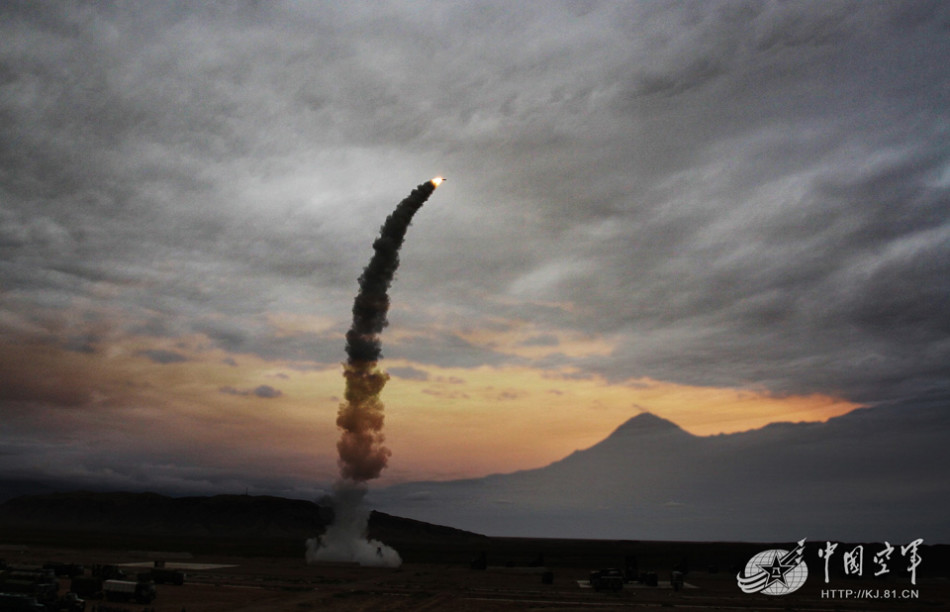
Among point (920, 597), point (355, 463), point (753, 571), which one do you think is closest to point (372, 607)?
point (355, 463)

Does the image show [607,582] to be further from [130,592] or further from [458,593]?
[130,592]

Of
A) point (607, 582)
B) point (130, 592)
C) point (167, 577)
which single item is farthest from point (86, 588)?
point (607, 582)

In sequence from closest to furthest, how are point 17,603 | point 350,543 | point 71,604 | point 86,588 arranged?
point 17,603 → point 71,604 → point 86,588 → point 350,543

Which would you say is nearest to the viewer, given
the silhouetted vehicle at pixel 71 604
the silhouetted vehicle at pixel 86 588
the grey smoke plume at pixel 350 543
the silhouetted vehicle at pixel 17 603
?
the silhouetted vehicle at pixel 17 603

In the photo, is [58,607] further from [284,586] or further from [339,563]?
[339,563]

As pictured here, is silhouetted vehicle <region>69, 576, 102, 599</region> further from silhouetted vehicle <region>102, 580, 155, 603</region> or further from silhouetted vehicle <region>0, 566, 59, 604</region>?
silhouetted vehicle <region>102, 580, 155, 603</region>

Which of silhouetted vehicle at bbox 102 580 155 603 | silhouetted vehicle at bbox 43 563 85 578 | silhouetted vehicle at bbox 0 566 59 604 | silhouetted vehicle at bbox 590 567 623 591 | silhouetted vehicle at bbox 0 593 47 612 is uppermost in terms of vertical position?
silhouetted vehicle at bbox 0 593 47 612

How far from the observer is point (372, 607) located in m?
63.6

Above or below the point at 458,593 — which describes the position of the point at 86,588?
above

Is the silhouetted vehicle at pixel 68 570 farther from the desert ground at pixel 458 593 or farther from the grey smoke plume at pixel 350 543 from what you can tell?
the grey smoke plume at pixel 350 543

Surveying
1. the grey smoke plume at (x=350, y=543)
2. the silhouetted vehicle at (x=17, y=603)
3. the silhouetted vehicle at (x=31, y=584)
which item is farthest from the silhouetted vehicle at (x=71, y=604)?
the grey smoke plume at (x=350, y=543)

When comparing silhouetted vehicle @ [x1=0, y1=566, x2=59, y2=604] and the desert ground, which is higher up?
silhouetted vehicle @ [x1=0, y1=566, x2=59, y2=604]

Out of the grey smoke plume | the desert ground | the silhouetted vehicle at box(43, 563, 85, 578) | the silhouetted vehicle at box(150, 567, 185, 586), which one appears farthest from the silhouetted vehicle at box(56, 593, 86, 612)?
the grey smoke plume

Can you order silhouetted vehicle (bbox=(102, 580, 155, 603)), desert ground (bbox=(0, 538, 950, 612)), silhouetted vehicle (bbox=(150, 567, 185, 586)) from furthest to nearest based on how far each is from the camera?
silhouetted vehicle (bbox=(150, 567, 185, 586))
desert ground (bbox=(0, 538, 950, 612))
silhouetted vehicle (bbox=(102, 580, 155, 603))
